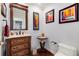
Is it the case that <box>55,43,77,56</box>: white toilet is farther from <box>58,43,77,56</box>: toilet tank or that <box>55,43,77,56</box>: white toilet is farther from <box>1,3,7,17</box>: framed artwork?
<box>1,3,7,17</box>: framed artwork

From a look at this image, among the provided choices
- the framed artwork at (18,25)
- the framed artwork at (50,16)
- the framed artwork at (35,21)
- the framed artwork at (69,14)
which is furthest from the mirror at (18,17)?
the framed artwork at (69,14)

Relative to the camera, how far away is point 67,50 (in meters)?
1.33

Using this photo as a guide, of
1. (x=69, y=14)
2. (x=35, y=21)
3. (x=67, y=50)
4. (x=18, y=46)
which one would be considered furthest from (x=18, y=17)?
(x=67, y=50)

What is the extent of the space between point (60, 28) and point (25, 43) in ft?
1.67

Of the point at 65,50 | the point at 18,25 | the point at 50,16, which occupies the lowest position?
the point at 65,50

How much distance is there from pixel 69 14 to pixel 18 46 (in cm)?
77

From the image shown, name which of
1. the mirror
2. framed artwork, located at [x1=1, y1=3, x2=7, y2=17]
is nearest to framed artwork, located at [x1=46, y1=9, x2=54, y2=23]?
the mirror

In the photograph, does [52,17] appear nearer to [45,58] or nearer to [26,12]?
[26,12]

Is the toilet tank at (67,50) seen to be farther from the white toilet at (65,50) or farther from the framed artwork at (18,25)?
the framed artwork at (18,25)

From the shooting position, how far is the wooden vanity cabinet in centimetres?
125

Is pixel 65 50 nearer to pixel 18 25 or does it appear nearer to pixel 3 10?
pixel 18 25

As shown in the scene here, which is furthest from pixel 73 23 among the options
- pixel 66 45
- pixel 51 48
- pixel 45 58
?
pixel 45 58

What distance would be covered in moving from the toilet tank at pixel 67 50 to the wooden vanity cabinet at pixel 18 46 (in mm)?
413

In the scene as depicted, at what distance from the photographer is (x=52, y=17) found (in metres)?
1.38
